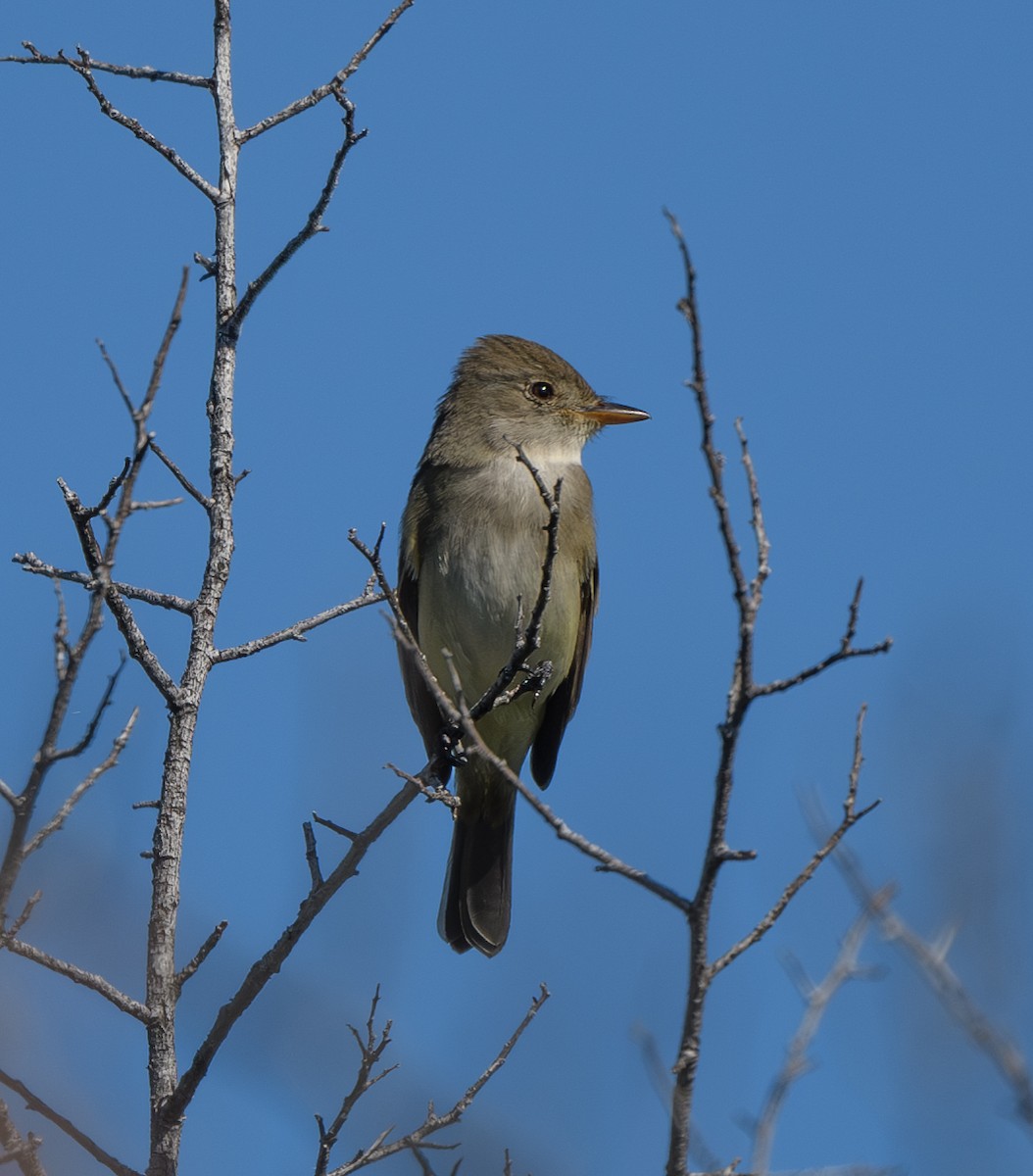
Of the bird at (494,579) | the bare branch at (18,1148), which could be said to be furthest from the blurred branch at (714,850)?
the bird at (494,579)

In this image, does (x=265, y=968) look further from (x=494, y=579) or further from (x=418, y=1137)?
(x=494, y=579)

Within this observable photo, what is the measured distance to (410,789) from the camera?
5.27 m

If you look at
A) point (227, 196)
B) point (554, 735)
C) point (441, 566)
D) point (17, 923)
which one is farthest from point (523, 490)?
point (17, 923)

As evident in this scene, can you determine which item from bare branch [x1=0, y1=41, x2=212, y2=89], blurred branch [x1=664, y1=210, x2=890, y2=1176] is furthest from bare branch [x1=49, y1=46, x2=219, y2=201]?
blurred branch [x1=664, y1=210, x2=890, y2=1176]

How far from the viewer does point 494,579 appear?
7.42 metres

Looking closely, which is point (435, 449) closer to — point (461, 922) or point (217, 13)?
point (461, 922)

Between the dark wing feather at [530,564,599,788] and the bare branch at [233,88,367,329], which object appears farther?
the dark wing feather at [530,564,599,788]

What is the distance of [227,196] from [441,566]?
2.50 meters

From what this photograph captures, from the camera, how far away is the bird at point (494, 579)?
7453 millimetres

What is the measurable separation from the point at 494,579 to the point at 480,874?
139 cm

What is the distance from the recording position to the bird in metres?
7.45

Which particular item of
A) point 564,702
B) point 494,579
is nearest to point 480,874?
point 564,702

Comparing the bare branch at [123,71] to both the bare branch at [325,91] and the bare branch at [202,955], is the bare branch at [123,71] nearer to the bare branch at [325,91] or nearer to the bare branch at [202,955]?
the bare branch at [325,91]

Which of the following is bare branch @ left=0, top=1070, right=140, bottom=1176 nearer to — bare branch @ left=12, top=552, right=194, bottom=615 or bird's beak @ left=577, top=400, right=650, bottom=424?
bare branch @ left=12, top=552, right=194, bottom=615
